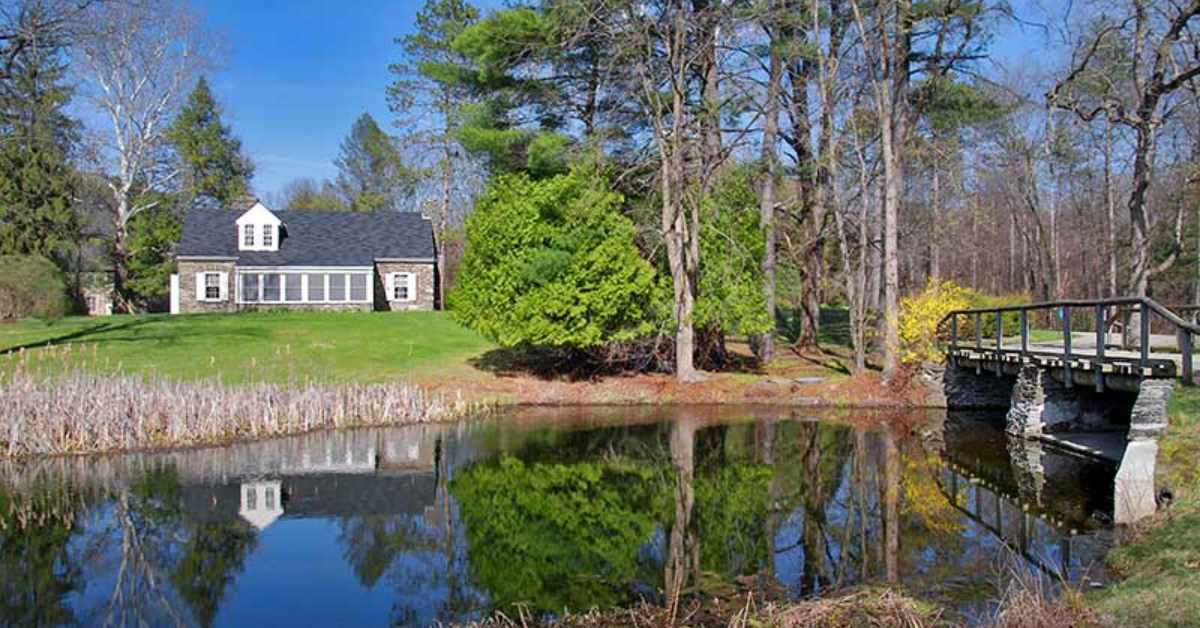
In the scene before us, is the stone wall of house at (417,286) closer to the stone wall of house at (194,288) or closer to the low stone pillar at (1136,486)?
the stone wall of house at (194,288)

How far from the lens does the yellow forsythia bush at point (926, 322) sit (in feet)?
67.3

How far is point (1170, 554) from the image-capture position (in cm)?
751

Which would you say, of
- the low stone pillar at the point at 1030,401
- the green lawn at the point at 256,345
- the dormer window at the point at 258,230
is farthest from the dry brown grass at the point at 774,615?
the dormer window at the point at 258,230

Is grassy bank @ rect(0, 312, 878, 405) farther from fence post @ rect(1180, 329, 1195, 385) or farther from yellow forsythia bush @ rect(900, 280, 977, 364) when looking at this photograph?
fence post @ rect(1180, 329, 1195, 385)

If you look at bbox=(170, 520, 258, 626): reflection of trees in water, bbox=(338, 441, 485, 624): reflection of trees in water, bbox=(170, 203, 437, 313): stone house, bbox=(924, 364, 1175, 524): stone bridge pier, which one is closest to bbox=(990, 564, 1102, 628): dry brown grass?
bbox=(924, 364, 1175, 524): stone bridge pier

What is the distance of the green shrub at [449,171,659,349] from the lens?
2083 centimetres

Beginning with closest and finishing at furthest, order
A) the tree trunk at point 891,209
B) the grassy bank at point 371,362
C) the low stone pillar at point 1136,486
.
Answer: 1. the low stone pillar at point 1136,486
2. the tree trunk at point 891,209
3. the grassy bank at point 371,362

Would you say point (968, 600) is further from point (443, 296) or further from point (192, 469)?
point (443, 296)

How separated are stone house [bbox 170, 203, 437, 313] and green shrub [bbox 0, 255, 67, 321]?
6.06 meters

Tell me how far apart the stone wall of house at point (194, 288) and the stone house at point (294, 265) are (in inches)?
1.6

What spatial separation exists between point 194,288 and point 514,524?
3078 cm

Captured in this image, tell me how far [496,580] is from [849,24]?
2168 cm

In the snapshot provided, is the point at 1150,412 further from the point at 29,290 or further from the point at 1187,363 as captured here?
the point at 29,290

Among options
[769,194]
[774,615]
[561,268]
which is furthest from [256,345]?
[774,615]
